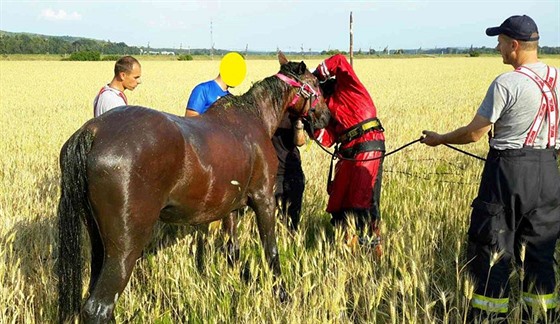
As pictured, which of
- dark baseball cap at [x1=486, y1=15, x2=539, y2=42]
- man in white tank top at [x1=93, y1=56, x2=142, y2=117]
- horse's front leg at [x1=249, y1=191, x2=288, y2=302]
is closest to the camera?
dark baseball cap at [x1=486, y1=15, x2=539, y2=42]

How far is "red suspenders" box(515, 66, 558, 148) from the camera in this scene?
297 cm

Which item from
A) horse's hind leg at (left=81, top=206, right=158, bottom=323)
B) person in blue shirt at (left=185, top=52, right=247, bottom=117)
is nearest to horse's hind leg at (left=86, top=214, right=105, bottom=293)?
horse's hind leg at (left=81, top=206, right=158, bottom=323)

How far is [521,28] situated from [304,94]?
211cm

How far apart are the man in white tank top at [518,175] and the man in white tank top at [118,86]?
3.61 metres

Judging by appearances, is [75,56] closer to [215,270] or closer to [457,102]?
[457,102]

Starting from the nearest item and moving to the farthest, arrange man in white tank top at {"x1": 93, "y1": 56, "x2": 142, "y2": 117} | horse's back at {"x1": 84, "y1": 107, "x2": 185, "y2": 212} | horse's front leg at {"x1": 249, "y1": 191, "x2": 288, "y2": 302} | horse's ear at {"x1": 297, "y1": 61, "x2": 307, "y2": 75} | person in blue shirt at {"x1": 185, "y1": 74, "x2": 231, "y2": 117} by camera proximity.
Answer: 1. horse's back at {"x1": 84, "y1": 107, "x2": 185, "y2": 212}
2. horse's front leg at {"x1": 249, "y1": 191, "x2": 288, "y2": 302}
3. horse's ear at {"x1": 297, "y1": 61, "x2": 307, "y2": 75}
4. man in white tank top at {"x1": 93, "y1": 56, "x2": 142, "y2": 117}
5. person in blue shirt at {"x1": 185, "y1": 74, "x2": 231, "y2": 117}

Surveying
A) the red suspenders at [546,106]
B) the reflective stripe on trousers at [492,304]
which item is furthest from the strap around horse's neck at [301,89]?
the reflective stripe on trousers at [492,304]

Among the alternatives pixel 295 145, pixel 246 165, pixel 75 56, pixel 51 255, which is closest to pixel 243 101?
pixel 246 165

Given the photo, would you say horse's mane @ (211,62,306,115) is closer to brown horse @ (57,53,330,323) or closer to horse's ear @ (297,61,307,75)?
horse's ear @ (297,61,307,75)

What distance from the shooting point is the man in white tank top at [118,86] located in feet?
16.4

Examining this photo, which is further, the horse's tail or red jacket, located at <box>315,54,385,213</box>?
red jacket, located at <box>315,54,385,213</box>

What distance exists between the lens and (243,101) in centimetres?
421

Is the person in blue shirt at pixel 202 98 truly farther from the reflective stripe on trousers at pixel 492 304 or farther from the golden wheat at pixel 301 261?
the reflective stripe on trousers at pixel 492 304

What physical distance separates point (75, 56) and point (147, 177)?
2797 inches
